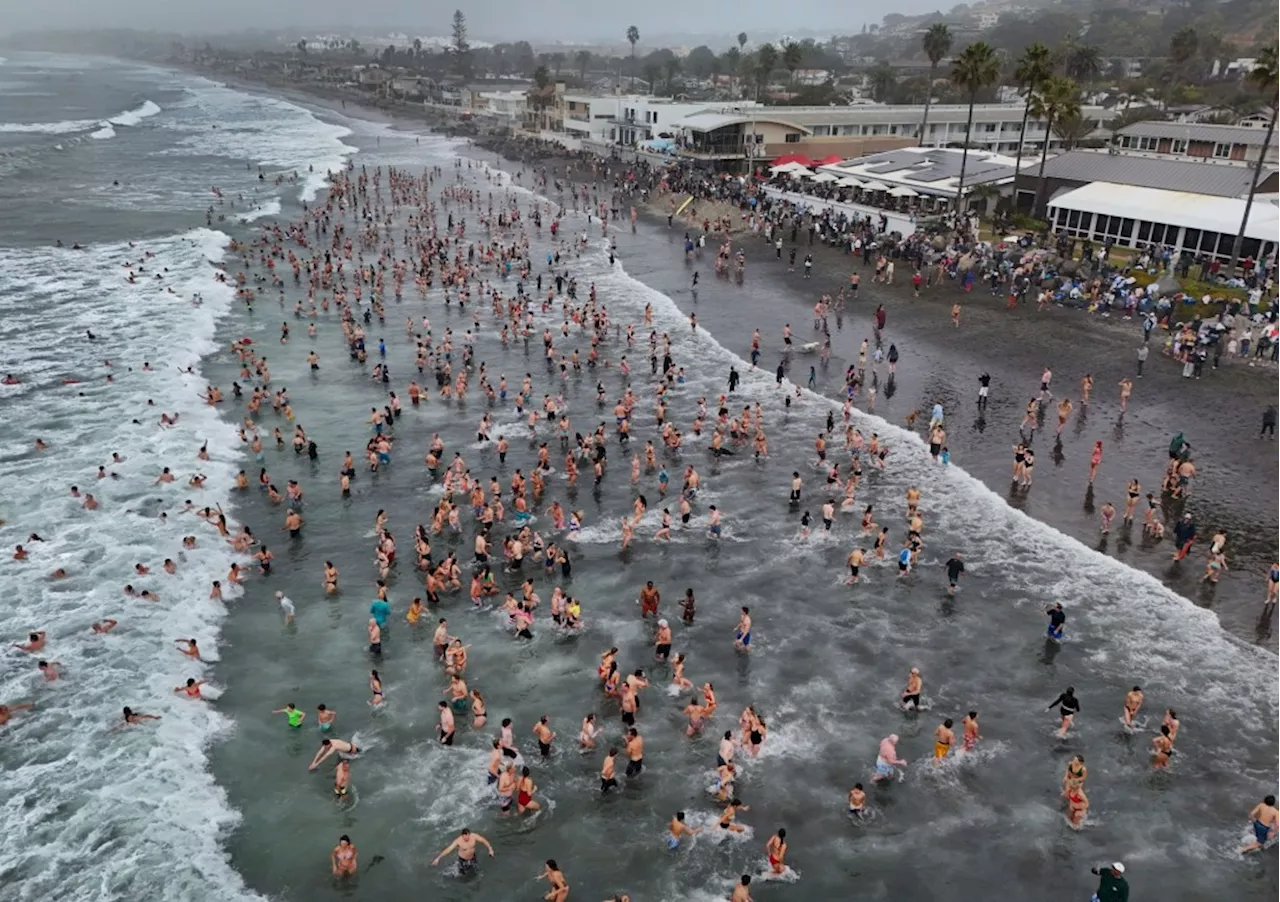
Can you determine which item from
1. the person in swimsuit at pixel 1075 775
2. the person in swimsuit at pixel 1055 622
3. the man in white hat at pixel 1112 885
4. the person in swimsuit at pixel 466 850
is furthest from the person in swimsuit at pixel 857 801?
the person in swimsuit at pixel 1055 622

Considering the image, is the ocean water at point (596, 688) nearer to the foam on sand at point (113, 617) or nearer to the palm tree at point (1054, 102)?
the foam on sand at point (113, 617)

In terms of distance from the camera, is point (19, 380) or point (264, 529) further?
point (19, 380)

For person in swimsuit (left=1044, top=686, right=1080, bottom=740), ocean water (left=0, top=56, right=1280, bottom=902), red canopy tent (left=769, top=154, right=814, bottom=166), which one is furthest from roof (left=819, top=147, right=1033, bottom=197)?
person in swimsuit (left=1044, top=686, right=1080, bottom=740)

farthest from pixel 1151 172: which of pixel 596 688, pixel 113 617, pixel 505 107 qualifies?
pixel 505 107

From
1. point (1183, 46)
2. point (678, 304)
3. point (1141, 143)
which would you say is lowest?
point (678, 304)

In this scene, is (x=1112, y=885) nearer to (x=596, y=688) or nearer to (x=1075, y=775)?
(x=1075, y=775)

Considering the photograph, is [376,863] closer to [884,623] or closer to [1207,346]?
[884,623]

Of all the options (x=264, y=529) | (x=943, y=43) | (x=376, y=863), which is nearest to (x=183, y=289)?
(x=264, y=529)
